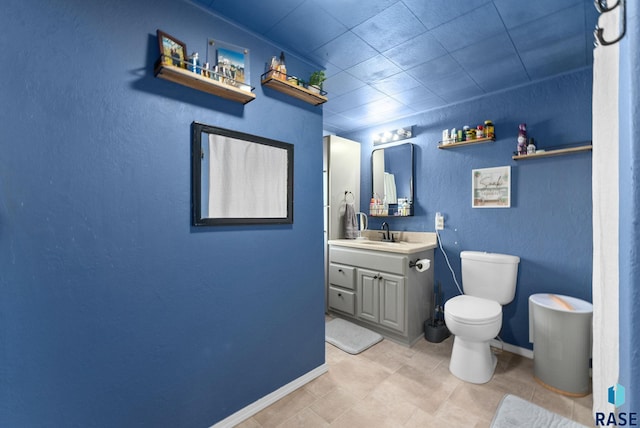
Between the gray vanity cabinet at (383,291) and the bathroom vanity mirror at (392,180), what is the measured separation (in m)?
0.62

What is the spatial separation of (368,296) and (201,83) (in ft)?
7.42

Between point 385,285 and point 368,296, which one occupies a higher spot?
point 385,285

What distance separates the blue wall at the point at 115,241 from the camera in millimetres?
1036

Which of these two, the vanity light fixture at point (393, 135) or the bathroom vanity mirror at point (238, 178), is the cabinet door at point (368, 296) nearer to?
the bathroom vanity mirror at point (238, 178)

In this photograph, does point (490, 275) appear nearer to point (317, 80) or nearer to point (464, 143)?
point (464, 143)

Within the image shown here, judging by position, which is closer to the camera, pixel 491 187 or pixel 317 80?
pixel 317 80

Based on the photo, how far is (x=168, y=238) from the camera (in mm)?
1377

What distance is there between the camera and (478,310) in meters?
2.03

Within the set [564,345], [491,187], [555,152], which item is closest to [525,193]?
[491,187]

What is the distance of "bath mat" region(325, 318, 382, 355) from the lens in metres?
2.45

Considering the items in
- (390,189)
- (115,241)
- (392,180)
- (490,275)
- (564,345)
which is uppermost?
(392,180)

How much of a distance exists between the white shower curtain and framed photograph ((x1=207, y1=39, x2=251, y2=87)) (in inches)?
58.2

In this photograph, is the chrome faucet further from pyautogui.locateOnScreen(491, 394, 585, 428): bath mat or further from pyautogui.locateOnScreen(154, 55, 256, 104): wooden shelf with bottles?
pyautogui.locateOnScreen(154, 55, 256, 104): wooden shelf with bottles

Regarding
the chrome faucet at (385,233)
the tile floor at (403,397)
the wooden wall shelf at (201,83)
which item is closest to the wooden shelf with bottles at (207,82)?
the wooden wall shelf at (201,83)
